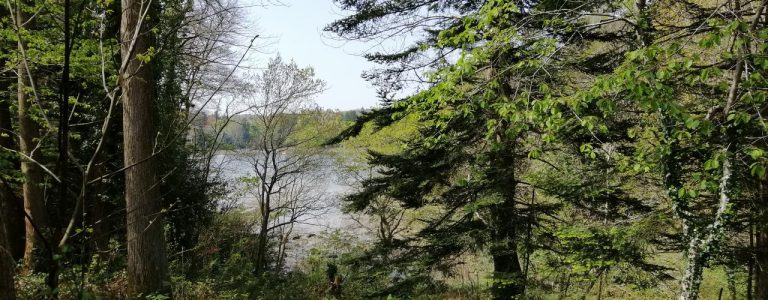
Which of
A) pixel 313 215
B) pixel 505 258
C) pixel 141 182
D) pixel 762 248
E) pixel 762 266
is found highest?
pixel 141 182

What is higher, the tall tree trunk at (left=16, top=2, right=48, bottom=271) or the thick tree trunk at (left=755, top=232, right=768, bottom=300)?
the tall tree trunk at (left=16, top=2, right=48, bottom=271)

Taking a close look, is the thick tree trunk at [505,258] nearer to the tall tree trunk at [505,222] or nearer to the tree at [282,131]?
the tall tree trunk at [505,222]

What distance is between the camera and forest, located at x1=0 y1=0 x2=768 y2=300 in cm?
287

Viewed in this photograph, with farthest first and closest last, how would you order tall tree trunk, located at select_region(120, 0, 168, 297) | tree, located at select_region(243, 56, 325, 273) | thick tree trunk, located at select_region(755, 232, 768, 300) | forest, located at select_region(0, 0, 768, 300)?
tree, located at select_region(243, 56, 325, 273)
thick tree trunk, located at select_region(755, 232, 768, 300)
tall tree trunk, located at select_region(120, 0, 168, 297)
forest, located at select_region(0, 0, 768, 300)

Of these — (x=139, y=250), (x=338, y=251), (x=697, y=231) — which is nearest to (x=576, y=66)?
(x=697, y=231)

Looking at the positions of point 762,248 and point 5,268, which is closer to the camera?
point 5,268

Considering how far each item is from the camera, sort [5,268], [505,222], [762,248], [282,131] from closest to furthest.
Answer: [5,268], [762,248], [505,222], [282,131]

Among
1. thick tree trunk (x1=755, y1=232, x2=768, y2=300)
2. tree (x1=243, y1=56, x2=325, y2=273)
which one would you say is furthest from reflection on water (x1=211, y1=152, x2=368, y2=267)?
thick tree trunk (x1=755, y1=232, x2=768, y2=300)

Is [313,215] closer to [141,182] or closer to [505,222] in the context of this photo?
[505,222]

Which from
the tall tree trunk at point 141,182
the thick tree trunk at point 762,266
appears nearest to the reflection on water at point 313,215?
the tall tree trunk at point 141,182

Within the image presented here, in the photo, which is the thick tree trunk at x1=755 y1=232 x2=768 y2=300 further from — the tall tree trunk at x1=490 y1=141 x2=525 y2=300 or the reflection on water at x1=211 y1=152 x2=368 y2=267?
the reflection on water at x1=211 y1=152 x2=368 y2=267

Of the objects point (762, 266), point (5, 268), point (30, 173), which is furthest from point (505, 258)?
point (30, 173)

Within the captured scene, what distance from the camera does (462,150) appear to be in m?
7.79

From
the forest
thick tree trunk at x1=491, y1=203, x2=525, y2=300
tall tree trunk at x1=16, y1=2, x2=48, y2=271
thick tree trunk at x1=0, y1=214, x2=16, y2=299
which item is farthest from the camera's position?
thick tree trunk at x1=491, y1=203, x2=525, y2=300
